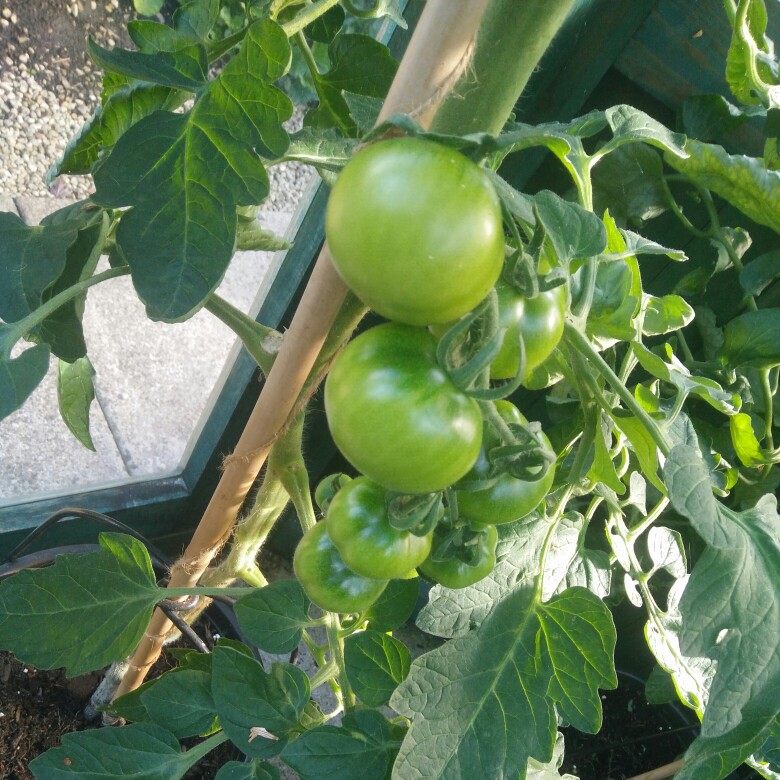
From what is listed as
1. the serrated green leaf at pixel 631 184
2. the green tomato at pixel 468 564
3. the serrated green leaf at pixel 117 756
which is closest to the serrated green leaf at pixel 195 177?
the green tomato at pixel 468 564

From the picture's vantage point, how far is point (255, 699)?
0.58 metres

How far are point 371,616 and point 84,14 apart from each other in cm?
200

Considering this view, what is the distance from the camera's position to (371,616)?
61 cm

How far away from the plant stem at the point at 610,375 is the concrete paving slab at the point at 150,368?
40.7 inches

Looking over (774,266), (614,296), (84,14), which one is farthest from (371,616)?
(84,14)

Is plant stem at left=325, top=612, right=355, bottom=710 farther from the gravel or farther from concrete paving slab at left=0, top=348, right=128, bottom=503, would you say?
the gravel

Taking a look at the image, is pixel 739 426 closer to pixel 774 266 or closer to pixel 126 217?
pixel 774 266

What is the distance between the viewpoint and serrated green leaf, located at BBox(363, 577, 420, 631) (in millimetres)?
603

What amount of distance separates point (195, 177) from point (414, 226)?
210mm

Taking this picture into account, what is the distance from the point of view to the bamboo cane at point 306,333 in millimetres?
306

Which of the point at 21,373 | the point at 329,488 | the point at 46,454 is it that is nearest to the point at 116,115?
the point at 21,373

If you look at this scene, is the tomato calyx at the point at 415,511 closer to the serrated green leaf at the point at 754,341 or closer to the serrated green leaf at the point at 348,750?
the serrated green leaf at the point at 348,750

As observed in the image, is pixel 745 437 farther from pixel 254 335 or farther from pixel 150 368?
pixel 150 368

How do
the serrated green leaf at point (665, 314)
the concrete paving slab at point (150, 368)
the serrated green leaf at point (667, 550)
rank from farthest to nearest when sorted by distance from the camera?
1. the concrete paving slab at point (150, 368)
2. the serrated green leaf at point (667, 550)
3. the serrated green leaf at point (665, 314)
